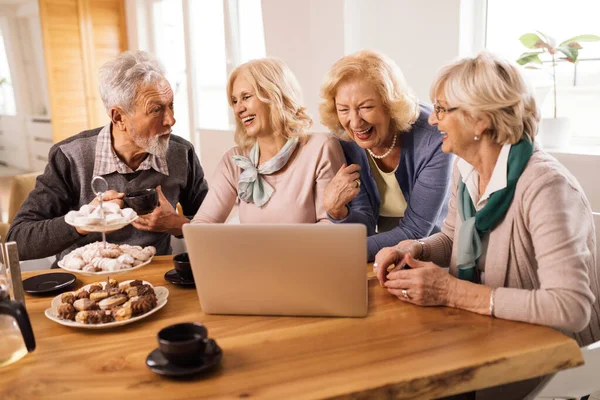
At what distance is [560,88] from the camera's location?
10.5 ft

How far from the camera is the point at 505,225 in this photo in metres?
1.39

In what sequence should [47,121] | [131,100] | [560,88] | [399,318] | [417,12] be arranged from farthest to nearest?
[47,121] → [417,12] → [560,88] → [131,100] → [399,318]

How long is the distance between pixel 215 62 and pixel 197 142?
84 centimetres

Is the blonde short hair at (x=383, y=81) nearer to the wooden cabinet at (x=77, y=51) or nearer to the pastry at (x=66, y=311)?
the pastry at (x=66, y=311)

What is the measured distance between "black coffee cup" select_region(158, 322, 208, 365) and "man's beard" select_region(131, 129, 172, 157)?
Result: 1.17 m

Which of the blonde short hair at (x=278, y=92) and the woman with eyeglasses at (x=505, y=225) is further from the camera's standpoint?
the blonde short hair at (x=278, y=92)

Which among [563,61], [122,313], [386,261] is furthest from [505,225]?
[563,61]

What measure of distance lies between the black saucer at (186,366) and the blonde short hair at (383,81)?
1126 mm

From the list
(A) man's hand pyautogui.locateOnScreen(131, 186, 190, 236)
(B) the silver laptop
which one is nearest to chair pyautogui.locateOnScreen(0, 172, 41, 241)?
(A) man's hand pyautogui.locateOnScreen(131, 186, 190, 236)

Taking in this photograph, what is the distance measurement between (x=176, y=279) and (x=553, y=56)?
2.41 meters

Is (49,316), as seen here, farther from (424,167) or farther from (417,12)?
(417,12)

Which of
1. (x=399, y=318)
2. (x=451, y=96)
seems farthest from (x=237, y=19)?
(x=399, y=318)

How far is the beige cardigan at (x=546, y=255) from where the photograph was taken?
121 centimetres

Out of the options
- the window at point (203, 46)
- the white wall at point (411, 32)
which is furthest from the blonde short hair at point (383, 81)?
the window at point (203, 46)
